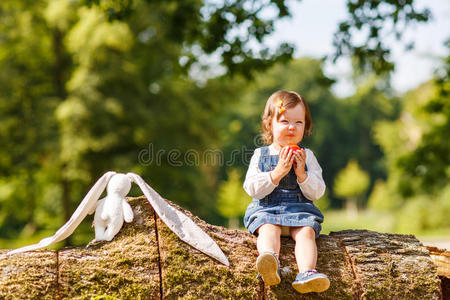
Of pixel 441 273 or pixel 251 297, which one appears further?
pixel 441 273

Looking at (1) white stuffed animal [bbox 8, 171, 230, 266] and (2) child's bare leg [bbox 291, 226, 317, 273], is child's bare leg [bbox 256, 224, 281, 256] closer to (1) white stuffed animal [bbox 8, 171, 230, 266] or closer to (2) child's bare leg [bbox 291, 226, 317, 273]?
(2) child's bare leg [bbox 291, 226, 317, 273]

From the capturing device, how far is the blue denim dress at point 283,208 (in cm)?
321

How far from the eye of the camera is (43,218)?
68.4ft

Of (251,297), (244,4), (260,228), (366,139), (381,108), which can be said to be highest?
(381,108)

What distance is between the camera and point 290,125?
3.38m

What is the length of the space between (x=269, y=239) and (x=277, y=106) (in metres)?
0.95

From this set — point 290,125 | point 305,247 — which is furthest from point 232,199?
point 305,247

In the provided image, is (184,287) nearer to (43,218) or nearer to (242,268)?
(242,268)

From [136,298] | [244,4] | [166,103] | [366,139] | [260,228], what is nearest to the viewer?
[136,298]

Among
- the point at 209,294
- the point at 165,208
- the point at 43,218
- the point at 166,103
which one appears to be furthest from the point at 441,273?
the point at 43,218

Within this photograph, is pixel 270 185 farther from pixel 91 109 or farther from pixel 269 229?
pixel 91 109

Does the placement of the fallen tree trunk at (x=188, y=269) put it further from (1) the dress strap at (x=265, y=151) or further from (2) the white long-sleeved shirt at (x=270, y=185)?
(1) the dress strap at (x=265, y=151)

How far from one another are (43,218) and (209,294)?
19630 mm

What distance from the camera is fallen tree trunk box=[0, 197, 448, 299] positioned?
2920mm
